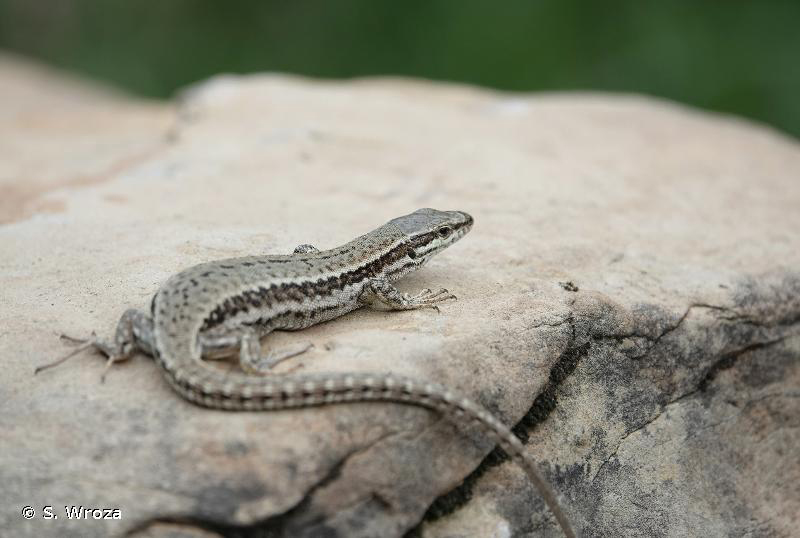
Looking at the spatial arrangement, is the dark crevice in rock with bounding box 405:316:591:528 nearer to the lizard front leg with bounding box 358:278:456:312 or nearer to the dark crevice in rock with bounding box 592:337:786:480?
the dark crevice in rock with bounding box 592:337:786:480

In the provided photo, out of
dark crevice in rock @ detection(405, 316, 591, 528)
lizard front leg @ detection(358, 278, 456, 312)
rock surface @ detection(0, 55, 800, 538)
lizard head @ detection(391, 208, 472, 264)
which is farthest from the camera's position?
lizard head @ detection(391, 208, 472, 264)

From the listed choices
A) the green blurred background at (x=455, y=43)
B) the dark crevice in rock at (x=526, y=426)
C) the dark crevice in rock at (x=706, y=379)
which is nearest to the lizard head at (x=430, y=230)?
the dark crevice in rock at (x=526, y=426)

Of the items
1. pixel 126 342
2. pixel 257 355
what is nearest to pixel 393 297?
pixel 257 355

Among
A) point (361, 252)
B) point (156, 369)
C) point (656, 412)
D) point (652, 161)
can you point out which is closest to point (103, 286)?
point (156, 369)

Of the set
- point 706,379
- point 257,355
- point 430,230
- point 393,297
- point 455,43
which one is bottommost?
point 706,379

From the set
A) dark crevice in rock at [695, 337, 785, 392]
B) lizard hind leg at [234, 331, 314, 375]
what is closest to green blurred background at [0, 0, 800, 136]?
dark crevice in rock at [695, 337, 785, 392]

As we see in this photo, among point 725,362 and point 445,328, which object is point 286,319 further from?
point 725,362
